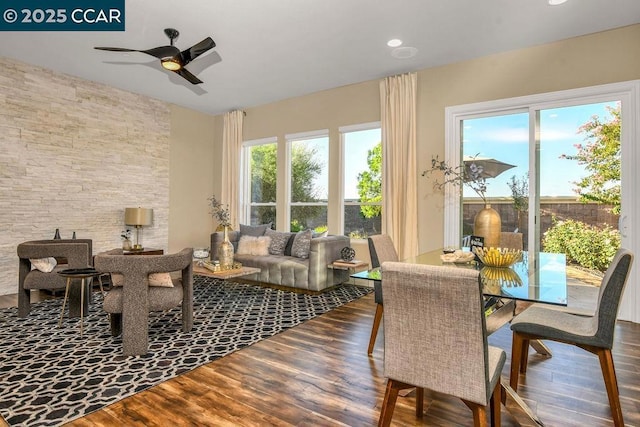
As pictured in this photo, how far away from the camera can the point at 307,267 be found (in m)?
4.71

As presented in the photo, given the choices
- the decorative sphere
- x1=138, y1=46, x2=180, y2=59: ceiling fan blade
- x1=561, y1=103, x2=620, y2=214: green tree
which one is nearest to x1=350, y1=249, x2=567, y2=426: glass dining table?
x1=561, y1=103, x2=620, y2=214: green tree

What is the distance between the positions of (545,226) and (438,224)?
1229 mm

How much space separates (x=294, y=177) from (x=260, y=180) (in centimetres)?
86

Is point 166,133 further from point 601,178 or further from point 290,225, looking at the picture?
point 601,178

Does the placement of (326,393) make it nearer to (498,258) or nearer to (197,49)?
(498,258)

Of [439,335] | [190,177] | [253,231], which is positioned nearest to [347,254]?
[253,231]

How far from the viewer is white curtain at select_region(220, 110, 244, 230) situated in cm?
688

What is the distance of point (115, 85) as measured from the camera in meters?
5.59

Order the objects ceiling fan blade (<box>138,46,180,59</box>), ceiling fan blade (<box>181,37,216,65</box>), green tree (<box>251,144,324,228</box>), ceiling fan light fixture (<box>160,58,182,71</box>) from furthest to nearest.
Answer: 1. green tree (<box>251,144,324,228</box>)
2. ceiling fan light fixture (<box>160,58,182,71</box>)
3. ceiling fan blade (<box>138,46,180,59</box>)
4. ceiling fan blade (<box>181,37,216,65</box>)

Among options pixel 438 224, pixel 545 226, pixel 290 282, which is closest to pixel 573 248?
pixel 545 226

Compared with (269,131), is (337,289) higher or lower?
lower

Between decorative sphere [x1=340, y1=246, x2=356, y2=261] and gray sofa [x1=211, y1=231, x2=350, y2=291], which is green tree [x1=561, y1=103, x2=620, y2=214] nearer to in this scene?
decorative sphere [x1=340, y1=246, x2=356, y2=261]

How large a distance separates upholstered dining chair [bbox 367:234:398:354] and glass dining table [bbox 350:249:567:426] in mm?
397

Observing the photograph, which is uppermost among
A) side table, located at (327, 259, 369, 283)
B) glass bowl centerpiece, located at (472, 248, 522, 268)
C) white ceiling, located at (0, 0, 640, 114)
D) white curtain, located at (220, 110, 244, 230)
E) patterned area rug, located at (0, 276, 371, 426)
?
white ceiling, located at (0, 0, 640, 114)
